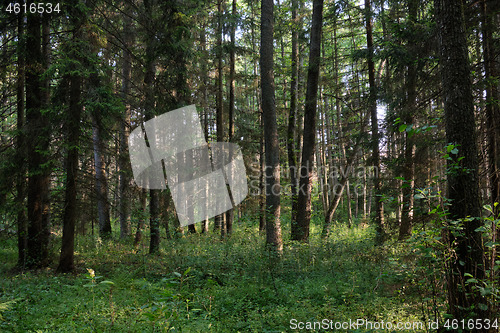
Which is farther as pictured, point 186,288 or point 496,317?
point 186,288

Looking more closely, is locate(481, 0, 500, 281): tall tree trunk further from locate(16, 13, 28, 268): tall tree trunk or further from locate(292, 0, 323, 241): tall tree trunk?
locate(16, 13, 28, 268): tall tree trunk

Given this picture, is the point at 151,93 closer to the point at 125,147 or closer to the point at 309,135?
the point at 125,147

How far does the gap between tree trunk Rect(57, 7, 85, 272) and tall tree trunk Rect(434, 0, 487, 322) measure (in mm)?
7724

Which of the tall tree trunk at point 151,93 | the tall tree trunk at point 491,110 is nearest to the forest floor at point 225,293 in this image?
the tall tree trunk at point 151,93

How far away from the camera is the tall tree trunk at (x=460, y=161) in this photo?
3.56 meters

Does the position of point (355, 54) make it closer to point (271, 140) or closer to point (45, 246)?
point (271, 140)

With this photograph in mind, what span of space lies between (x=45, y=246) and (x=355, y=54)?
1118 centimetres

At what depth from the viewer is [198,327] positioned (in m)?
4.07

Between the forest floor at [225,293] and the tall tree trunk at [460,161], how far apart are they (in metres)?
0.41

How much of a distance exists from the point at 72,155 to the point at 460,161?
8410 millimetres

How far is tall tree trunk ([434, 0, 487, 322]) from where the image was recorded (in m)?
3.56

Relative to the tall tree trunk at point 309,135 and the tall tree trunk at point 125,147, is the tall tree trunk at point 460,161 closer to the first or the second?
the tall tree trunk at point 309,135

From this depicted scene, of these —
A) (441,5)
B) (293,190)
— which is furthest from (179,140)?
(441,5)

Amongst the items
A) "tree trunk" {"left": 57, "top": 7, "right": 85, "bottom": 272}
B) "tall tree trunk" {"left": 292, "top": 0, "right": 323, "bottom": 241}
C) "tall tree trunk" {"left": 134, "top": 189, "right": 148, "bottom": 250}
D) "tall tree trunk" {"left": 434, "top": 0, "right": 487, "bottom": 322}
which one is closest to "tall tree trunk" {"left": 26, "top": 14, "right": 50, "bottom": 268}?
"tree trunk" {"left": 57, "top": 7, "right": 85, "bottom": 272}
